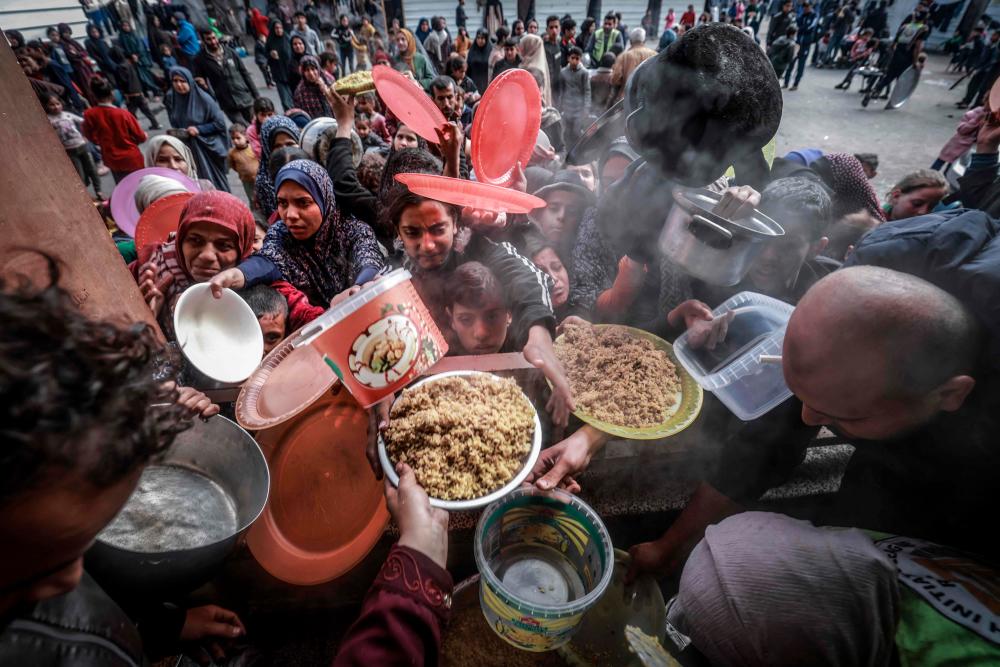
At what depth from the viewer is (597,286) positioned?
10.8ft

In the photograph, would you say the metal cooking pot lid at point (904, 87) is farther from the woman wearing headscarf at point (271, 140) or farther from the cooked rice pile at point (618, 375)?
the woman wearing headscarf at point (271, 140)

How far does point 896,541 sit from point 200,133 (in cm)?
856

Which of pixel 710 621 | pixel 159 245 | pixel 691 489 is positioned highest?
pixel 159 245

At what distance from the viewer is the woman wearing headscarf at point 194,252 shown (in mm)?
2453

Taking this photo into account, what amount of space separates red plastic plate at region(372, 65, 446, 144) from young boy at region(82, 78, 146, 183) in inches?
227

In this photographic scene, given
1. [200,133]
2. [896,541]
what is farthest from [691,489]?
[200,133]

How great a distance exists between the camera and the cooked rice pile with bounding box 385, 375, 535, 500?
4.72ft

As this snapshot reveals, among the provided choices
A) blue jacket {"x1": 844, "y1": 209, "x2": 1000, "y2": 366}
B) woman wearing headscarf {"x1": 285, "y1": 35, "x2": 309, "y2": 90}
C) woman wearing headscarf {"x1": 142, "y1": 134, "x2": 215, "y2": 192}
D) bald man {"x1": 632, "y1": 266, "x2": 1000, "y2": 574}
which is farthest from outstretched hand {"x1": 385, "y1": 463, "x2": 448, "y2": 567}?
woman wearing headscarf {"x1": 285, "y1": 35, "x2": 309, "y2": 90}

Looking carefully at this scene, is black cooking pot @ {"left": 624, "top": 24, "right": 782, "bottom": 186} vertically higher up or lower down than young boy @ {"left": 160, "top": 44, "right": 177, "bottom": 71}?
higher up

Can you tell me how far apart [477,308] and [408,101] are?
1303mm

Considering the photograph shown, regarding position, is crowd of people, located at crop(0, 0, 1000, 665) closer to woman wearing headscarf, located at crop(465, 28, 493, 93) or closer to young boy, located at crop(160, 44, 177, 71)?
woman wearing headscarf, located at crop(465, 28, 493, 93)

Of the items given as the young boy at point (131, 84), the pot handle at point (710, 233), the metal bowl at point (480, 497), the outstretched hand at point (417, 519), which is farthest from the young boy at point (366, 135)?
the young boy at point (131, 84)

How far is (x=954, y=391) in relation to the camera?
1.22 metres

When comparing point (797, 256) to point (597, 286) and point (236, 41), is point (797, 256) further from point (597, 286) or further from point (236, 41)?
point (236, 41)
